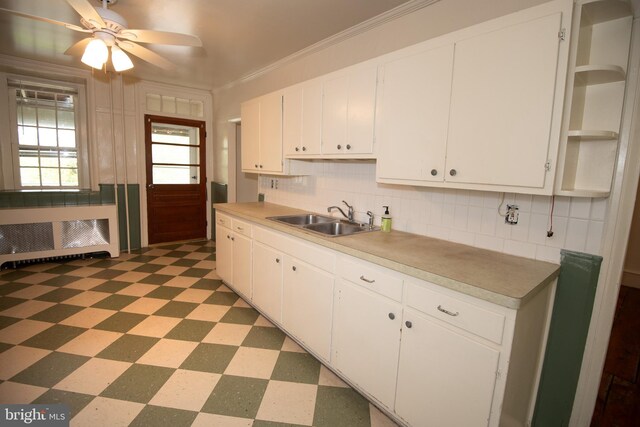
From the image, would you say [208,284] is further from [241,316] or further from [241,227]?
[241,227]

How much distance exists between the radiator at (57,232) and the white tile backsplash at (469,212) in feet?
10.8

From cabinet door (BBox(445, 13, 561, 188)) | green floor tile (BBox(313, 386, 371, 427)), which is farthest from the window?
cabinet door (BBox(445, 13, 561, 188))

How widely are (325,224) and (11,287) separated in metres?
3.55

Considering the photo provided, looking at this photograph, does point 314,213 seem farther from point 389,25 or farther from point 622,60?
point 622,60

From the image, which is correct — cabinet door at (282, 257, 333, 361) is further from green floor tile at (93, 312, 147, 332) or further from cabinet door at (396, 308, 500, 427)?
green floor tile at (93, 312, 147, 332)

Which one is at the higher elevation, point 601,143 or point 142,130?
point 142,130

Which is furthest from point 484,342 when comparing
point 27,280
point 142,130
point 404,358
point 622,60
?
point 142,130

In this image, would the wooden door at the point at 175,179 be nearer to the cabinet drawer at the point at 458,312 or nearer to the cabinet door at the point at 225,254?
the cabinet door at the point at 225,254

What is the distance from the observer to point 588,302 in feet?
5.03

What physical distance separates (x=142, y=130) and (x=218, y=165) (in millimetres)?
1243

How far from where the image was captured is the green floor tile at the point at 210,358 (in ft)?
6.99

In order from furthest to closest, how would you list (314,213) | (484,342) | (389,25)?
(314,213) → (389,25) → (484,342)

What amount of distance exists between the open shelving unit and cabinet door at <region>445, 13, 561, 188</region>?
0.09 metres

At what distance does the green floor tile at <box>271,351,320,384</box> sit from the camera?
2.06 meters
